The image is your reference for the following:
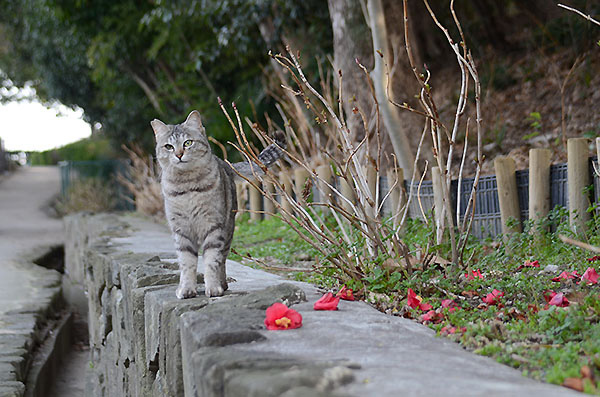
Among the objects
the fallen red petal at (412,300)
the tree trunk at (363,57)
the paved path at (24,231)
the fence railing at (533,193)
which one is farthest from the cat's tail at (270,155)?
the paved path at (24,231)

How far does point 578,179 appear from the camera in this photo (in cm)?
392

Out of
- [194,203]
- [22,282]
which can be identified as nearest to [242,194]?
[22,282]

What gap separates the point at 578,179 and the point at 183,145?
2.51m

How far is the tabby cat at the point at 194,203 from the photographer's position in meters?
2.80

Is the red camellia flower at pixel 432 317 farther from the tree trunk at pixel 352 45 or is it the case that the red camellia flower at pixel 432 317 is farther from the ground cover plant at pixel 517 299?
the tree trunk at pixel 352 45

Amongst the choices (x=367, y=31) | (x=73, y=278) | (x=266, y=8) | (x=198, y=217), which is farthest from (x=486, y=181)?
(x=73, y=278)

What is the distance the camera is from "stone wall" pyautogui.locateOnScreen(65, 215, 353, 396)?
165 cm

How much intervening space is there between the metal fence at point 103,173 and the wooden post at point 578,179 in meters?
12.8

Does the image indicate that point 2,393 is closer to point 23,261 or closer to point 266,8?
point 23,261

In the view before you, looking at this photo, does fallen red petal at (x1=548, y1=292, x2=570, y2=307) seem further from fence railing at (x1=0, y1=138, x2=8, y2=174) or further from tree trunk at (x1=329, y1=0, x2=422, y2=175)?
fence railing at (x1=0, y1=138, x2=8, y2=174)

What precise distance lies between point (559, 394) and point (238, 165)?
91.7 inches

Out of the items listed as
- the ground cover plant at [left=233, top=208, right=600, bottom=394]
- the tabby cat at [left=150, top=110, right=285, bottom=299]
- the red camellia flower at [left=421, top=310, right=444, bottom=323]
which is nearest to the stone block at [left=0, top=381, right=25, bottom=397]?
the ground cover plant at [left=233, top=208, right=600, bottom=394]

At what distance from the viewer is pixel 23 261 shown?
9156 millimetres

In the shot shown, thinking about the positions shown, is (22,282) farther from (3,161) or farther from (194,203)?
(3,161)
